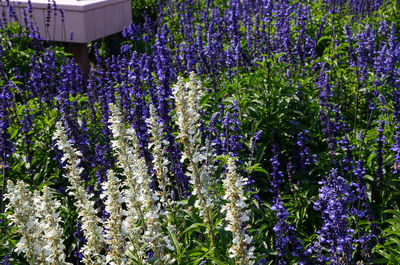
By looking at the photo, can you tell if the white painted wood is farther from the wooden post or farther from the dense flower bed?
the dense flower bed

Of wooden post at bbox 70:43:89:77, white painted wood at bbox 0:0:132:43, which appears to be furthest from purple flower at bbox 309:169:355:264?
wooden post at bbox 70:43:89:77

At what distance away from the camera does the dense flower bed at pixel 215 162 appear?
140 inches

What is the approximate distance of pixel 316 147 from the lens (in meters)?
6.52

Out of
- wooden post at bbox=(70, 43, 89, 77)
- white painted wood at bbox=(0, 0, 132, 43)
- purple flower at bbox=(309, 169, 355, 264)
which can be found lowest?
wooden post at bbox=(70, 43, 89, 77)

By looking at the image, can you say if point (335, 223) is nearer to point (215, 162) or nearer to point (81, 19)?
point (215, 162)

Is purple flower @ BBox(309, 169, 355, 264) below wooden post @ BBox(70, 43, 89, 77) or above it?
above

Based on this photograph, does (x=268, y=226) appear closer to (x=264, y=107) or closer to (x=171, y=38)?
(x=264, y=107)

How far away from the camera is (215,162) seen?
5832 millimetres

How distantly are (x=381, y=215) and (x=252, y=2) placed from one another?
21.2ft

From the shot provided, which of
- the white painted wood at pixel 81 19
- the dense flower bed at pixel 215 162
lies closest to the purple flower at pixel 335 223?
the dense flower bed at pixel 215 162

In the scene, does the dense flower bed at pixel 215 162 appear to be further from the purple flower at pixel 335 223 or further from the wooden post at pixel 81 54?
the wooden post at pixel 81 54

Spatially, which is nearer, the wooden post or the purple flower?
the purple flower

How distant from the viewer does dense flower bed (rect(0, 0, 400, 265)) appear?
3557 mm

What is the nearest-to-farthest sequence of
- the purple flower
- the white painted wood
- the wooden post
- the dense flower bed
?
the dense flower bed → the purple flower → the white painted wood → the wooden post
